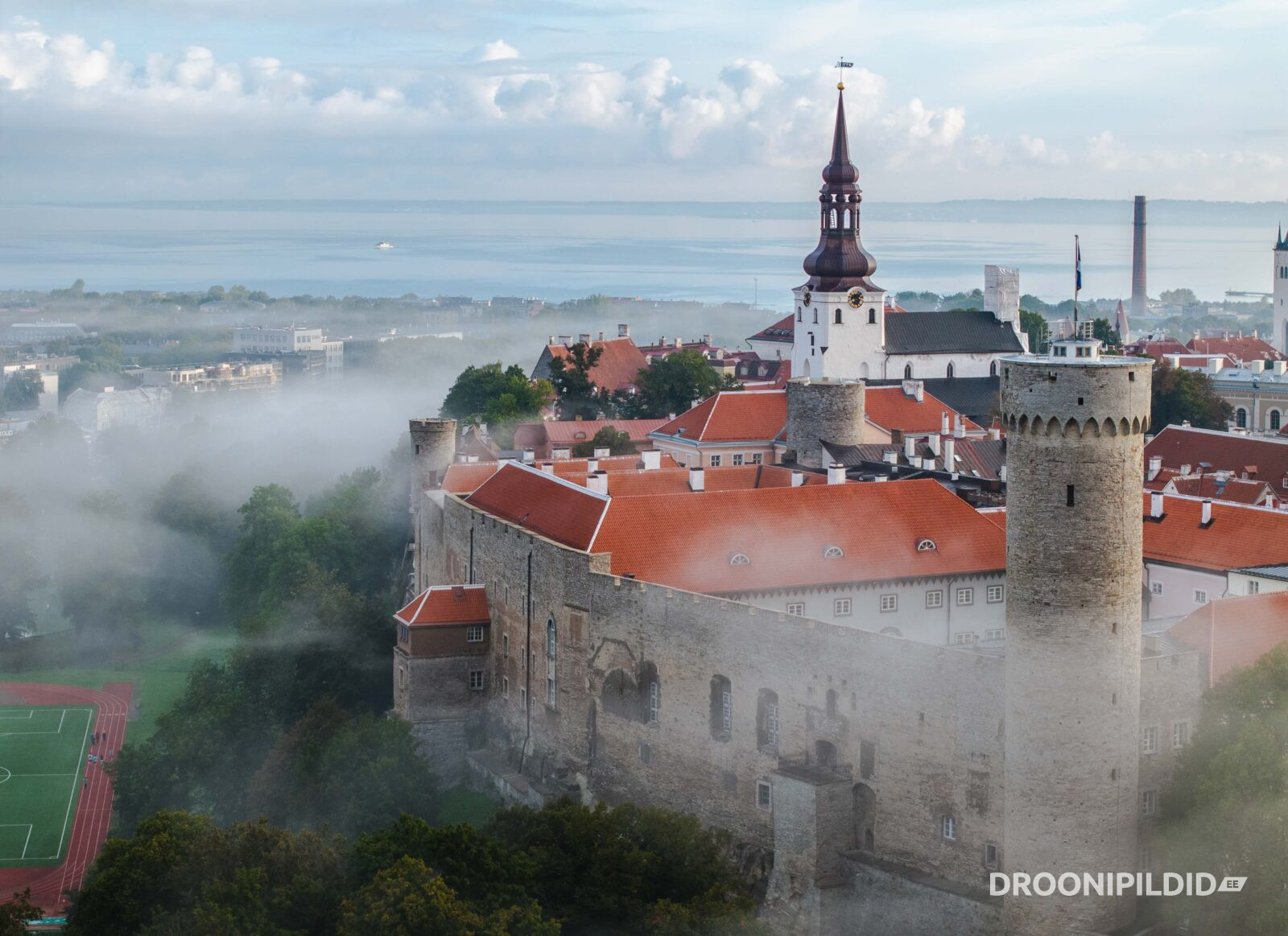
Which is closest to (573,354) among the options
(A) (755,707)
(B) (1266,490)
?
(B) (1266,490)

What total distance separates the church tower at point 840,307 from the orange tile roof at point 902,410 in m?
13.9

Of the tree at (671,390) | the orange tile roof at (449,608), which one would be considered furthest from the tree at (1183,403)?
the orange tile roof at (449,608)

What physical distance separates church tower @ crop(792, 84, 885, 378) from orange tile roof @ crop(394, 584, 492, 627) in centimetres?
4003

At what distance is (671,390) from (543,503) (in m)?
37.4

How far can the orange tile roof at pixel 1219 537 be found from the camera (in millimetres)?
39719

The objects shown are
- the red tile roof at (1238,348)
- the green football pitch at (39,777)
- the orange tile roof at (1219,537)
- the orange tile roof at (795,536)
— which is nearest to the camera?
the orange tile roof at (795,536)

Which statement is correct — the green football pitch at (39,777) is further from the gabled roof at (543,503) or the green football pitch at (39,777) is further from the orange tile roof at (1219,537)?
the orange tile roof at (1219,537)

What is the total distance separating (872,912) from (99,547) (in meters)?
56.7

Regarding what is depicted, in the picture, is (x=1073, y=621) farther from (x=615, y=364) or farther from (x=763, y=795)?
(x=615, y=364)

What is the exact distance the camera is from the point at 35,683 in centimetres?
6581

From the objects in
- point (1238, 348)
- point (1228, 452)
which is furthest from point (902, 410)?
point (1238, 348)

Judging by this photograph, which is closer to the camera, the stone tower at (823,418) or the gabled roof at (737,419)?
the stone tower at (823,418)

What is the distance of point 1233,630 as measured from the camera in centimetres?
3102

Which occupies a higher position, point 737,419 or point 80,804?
point 737,419
